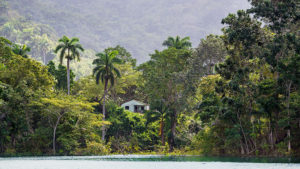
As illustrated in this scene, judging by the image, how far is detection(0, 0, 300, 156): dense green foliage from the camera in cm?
3725

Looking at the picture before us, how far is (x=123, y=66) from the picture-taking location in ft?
283

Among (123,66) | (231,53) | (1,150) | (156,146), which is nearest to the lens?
(231,53)

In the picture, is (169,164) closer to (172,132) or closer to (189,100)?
(189,100)

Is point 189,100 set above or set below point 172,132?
above

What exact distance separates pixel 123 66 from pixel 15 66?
3464cm

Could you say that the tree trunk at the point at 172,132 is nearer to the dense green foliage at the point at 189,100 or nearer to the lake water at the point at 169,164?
the dense green foliage at the point at 189,100

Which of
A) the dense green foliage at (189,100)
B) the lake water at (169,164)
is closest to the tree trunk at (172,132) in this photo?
the dense green foliage at (189,100)

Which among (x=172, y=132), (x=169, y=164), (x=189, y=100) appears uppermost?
(x=189, y=100)

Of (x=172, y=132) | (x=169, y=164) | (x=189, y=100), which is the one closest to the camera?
(x=169, y=164)

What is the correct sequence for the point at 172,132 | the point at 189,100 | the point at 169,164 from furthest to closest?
the point at 172,132 < the point at 189,100 < the point at 169,164

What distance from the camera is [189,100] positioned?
60406mm

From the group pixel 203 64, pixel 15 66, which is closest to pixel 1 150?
pixel 15 66

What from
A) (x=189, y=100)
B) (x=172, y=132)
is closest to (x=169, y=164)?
(x=189, y=100)

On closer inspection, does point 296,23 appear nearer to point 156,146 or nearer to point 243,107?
point 243,107
